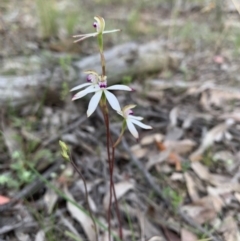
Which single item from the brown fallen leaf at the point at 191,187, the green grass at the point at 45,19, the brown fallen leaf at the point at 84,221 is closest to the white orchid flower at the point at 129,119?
the brown fallen leaf at the point at 84,221

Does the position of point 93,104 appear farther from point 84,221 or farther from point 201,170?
point 201,170

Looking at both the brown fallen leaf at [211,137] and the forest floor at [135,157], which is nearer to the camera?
the forest floor at [135,157]

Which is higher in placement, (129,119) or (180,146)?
(129,119)

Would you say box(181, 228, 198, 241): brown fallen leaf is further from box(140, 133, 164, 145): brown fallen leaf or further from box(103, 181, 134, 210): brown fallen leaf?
box(140, 133, 164, 145): brown fallen leaf

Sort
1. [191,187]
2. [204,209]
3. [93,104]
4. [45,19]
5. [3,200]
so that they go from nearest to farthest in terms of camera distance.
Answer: [93,104] < [3,200] < [204,209] < [191,187] < [45,19]

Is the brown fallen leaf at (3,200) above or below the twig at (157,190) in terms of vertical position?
above

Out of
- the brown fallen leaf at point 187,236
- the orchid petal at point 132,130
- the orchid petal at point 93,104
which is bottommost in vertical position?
the brown fallen leaf at point 187,236

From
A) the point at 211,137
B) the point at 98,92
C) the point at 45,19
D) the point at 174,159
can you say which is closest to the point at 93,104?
the point at 98,92

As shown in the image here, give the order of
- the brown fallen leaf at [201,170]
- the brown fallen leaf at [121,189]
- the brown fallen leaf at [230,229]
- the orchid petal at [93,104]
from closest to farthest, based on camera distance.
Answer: the orchid petal at [93,104]
the brown fallen leaf at [230,229]
the brown fallen leaf at [121,189]
the brown fallen leaf at [201,170]

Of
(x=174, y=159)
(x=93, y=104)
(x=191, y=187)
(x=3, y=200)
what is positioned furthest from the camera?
(x=174, y=159)

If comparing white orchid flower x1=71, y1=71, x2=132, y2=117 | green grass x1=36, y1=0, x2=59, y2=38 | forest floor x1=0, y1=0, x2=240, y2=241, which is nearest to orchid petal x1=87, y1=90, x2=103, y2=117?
white orchid flower x1=71, y1=71, x2=132, y2=117

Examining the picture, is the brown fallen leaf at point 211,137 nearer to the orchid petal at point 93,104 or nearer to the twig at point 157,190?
the twig at point 157,190
